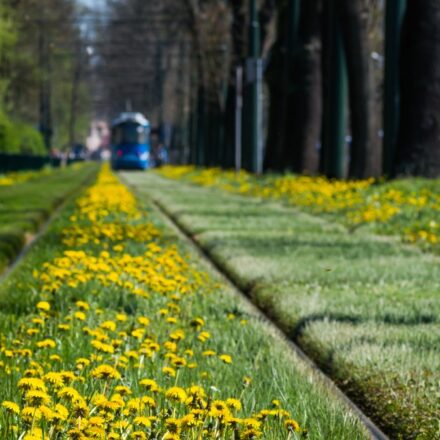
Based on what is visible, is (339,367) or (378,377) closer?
(378,377)

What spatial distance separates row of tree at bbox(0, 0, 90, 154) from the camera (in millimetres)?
46406

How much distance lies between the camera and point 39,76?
5981 centimetres

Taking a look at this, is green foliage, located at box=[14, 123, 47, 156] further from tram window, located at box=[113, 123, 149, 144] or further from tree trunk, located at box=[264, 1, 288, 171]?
tree trunk, located at box=[264, 1, 288, 171]

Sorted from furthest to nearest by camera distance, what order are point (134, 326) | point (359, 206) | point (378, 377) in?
1. point (359, 206)
2. point (134, 326)
3. point (378, 377)

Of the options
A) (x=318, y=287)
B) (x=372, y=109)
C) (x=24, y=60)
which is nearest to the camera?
(x=318, y=287)

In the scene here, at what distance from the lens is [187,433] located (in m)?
3.96

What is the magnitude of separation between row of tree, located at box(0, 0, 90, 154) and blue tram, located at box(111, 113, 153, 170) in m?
3.79

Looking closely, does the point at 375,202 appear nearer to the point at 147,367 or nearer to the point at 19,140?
the point at 147,367

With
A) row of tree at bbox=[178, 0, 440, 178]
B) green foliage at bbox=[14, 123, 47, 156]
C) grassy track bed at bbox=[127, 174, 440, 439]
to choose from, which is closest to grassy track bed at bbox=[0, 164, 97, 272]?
grassy track bed at bbox=[127, 174, 440, 439]

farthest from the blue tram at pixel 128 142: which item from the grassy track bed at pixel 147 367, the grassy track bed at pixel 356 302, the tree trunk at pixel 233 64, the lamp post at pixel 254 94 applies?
the grassy track bed at pixel 147 367

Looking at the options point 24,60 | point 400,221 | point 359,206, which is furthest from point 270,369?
point 24,60

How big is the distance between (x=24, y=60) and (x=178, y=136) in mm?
24417

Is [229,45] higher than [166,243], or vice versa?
[229,45]

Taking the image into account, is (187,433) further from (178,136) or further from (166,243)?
(178,136)
